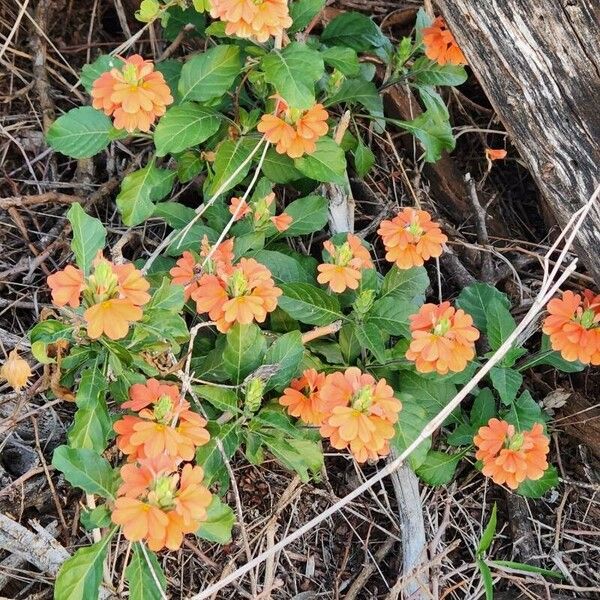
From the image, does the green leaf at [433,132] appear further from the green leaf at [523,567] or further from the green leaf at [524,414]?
the green leaf at [523,567]

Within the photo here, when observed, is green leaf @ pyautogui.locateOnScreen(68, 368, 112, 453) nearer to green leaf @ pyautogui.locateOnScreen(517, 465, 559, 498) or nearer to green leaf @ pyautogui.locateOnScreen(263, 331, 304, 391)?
green leaf @ pyautogui.locateOnScreen(263, 331, 304, 391)

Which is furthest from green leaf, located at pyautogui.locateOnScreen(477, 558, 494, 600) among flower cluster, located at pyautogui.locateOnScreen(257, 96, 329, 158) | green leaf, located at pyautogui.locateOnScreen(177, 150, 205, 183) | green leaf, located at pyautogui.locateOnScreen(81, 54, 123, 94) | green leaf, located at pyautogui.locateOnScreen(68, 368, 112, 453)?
green leaf, located at pyautogui.locateOnScreen(81, 54, 123, 94)

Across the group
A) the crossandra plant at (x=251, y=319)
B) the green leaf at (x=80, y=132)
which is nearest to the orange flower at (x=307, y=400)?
the crossandra plant at (x=251, y=319)

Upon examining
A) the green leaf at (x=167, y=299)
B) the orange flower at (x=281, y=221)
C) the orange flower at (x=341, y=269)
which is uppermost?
the green leaf at (x=167, y=299)

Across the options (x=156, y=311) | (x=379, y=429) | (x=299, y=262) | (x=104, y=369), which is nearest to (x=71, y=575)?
(x=104, y=369)

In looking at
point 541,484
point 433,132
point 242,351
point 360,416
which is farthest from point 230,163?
point 541,484

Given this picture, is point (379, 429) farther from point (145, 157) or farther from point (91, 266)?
point (145, 157)

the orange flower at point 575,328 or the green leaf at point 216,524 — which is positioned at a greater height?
the green leaf at point 216,524
